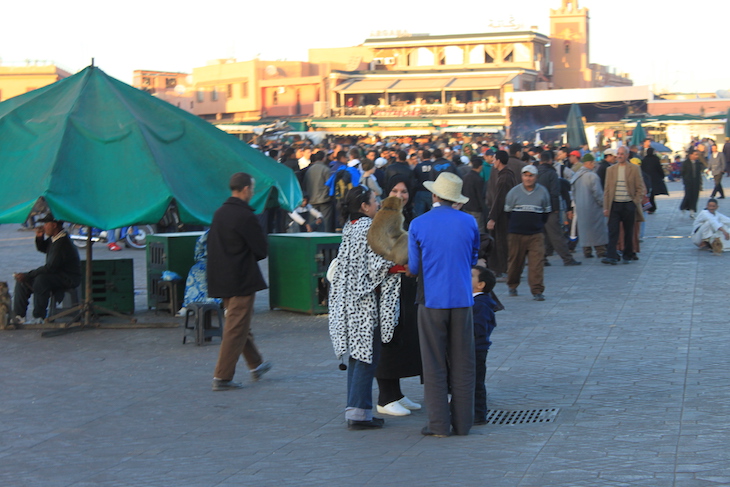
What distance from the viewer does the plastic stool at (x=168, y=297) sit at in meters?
10.7

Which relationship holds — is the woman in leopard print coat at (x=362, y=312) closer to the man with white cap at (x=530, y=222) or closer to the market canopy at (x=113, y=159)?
the market canopy at (x=113, y=159)

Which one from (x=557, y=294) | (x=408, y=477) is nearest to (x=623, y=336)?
(x=557, y=294)

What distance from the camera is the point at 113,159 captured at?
384 inches

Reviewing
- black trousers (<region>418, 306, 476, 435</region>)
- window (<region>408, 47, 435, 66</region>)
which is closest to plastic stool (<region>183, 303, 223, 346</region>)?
black trousers (<region>418, 306, 476, 435</region>)

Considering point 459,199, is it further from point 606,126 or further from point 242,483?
point 606,126

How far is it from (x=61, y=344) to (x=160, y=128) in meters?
2.74

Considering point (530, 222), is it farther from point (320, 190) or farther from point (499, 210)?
point (320, 190)

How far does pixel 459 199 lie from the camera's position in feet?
18.9

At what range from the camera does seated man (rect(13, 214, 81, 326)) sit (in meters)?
9.94

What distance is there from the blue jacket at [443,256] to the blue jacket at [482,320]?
431mm

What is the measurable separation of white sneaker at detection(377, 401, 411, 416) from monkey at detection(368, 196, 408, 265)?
114cm

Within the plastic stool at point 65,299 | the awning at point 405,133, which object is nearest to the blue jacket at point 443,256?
the plastic stool at point 65,299

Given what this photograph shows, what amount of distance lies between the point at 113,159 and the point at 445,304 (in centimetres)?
539

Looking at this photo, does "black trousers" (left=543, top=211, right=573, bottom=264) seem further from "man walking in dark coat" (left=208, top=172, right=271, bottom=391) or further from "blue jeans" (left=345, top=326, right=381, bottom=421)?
"blue jeans" (left=345, top=326, right=381, bottom=421)
